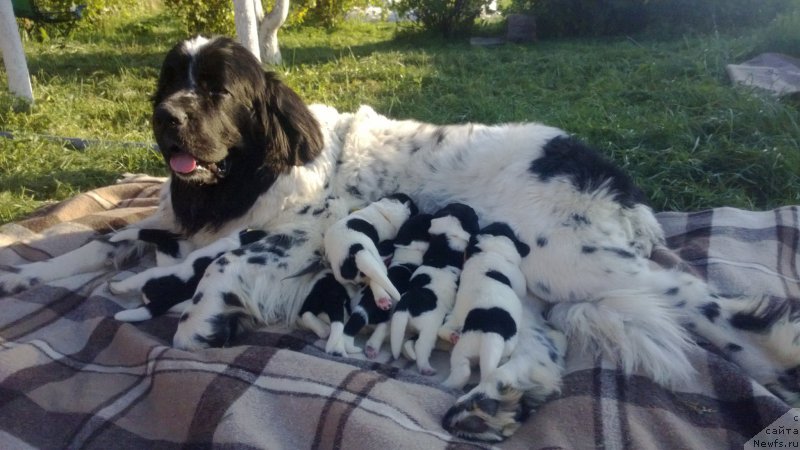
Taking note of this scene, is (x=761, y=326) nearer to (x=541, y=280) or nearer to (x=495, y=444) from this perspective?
(x=541, y=280)

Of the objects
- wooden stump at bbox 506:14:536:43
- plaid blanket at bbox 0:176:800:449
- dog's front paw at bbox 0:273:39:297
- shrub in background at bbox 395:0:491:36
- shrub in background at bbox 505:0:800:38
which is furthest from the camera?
shrub in background at bbox 395:0:491:36

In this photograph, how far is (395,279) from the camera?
2.88 meters

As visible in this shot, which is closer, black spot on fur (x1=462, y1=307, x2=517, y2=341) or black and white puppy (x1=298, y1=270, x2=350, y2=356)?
black spot on fur (x1=462, y1=307, x2=517, y2=341)

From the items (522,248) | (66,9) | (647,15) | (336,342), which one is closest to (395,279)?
(336,342)

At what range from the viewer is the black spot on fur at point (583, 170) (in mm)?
2951

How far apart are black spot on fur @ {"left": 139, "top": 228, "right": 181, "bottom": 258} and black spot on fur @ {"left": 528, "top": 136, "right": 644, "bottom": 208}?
1.74 meters

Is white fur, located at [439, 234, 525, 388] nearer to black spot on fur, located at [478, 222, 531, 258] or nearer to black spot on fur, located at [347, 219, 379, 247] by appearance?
black spot on fur, located at [478, 222, 531, 258]

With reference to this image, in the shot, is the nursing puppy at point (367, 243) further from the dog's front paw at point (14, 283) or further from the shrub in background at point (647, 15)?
the shrub in background at point (647, 15)

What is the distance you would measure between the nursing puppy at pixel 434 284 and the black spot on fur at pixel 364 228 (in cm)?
24

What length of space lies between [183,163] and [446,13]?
719cm

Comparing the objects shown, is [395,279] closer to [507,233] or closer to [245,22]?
[507,233]

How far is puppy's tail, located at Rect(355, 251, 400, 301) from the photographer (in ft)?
8.72

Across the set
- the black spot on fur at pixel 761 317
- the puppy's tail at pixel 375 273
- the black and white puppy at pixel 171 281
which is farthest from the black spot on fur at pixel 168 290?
the black spot on fur at pixel 761 317

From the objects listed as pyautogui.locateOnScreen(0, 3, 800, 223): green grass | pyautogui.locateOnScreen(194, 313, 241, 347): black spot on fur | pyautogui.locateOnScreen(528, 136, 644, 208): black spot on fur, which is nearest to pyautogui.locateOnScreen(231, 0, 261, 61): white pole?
pyautogui.locateOnScreen(0, 3, 800, 223): green grass
